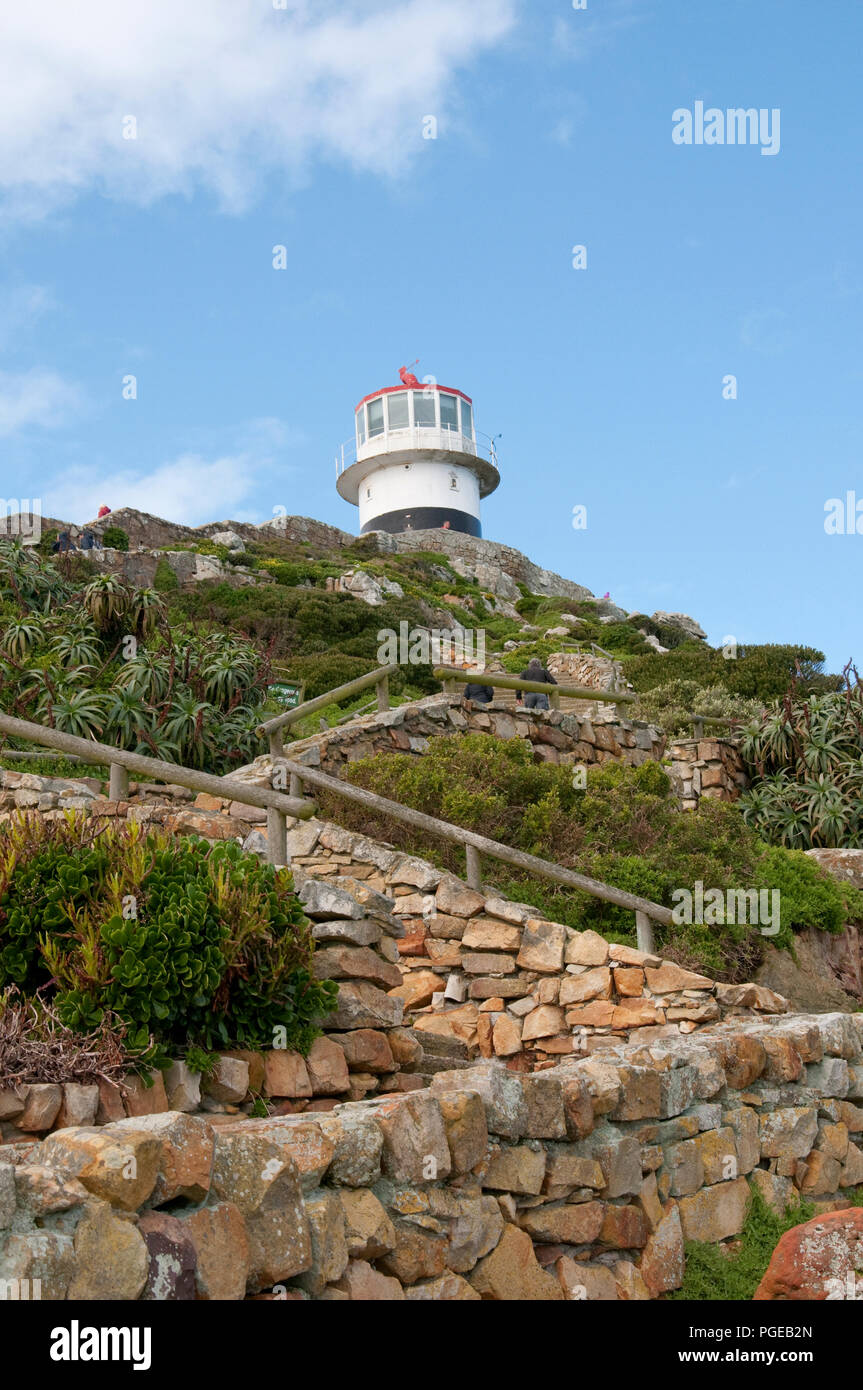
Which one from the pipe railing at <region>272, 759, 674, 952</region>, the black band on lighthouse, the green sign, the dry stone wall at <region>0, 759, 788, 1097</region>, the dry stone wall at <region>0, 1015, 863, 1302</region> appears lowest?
the dry stone wall at <region>0, 1015, 863, 1302</region>

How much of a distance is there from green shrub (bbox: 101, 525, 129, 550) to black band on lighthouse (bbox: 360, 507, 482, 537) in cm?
1459

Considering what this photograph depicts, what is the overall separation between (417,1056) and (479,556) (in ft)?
120

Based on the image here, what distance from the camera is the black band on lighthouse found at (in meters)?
42.6

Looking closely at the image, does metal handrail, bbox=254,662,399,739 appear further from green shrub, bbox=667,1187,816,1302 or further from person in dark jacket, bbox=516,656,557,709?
green shrub, bbox=667,1187,816,1302

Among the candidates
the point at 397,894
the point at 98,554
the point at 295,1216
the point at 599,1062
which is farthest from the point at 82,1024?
the point at 98,554

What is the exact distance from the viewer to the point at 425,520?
4262 centimetres

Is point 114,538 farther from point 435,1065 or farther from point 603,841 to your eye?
point 435,1065

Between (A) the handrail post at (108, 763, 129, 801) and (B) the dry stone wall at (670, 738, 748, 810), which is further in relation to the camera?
(B) the dry stone wall at (670, 738, 748, 810)

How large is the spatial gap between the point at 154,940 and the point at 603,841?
16.8 feet

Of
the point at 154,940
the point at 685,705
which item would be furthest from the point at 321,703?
the point at 685,705

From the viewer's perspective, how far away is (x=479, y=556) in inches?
1622

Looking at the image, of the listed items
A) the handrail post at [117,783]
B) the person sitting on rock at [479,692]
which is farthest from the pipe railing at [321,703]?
the handrail post at [117,783]

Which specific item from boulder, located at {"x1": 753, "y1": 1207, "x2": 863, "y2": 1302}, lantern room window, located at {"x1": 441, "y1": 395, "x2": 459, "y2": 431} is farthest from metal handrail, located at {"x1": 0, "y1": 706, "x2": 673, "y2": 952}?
lantern room window, located at {"x1": 441, "y1": 395, "x2": 459, "y2": 431}
